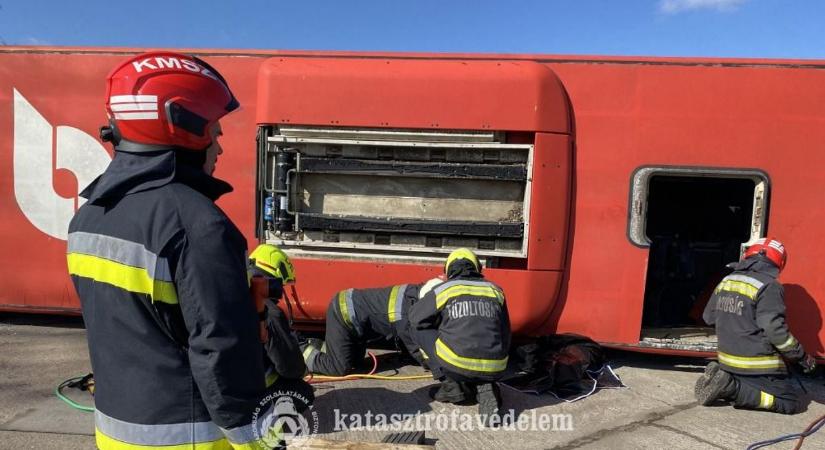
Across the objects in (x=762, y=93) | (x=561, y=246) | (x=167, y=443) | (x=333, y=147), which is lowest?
(x=167, y=443)

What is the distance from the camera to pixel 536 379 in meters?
3.98

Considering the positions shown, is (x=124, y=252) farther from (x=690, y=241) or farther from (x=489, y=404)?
(x=690, y=241)

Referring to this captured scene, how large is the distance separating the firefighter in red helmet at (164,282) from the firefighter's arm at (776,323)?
12.7 feet

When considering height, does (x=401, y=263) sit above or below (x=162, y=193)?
below

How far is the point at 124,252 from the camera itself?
123 centimetres

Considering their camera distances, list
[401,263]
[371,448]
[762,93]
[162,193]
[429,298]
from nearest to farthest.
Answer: [162,193] < [371,448] < [429,298] < [762,93] < [401,263]

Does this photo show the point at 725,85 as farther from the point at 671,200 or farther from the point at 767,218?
the point at 671,200


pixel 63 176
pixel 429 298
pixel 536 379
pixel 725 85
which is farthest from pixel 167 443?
pixel 725 85

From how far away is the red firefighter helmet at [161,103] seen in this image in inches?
51.9

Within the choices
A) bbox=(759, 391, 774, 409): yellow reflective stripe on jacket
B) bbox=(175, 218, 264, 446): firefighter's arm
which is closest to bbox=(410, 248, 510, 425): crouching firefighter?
bbox=(759, 391, 774, 409): yellow reflective stripe on jacket

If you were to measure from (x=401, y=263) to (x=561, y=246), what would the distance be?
1356mm

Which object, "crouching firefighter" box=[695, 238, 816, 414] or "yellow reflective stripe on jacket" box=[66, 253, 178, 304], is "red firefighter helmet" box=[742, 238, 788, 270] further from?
"yellow reflective stripe on jacket" box=[66, 253, 178, 304]

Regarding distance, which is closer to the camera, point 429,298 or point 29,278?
point 429,298

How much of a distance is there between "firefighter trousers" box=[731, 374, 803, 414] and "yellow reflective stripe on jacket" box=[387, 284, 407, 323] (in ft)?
8.63
